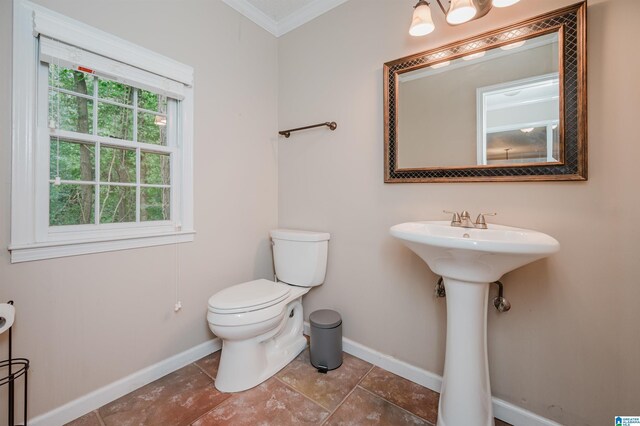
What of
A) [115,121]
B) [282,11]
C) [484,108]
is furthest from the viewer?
[282,11]

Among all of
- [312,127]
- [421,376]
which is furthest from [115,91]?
[421,376]

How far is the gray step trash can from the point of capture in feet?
5.44

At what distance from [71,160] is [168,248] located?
633 millimetres

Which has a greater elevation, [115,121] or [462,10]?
[462,10]

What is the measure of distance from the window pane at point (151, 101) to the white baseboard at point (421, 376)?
1.80 m

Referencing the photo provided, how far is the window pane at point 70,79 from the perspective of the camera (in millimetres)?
1255

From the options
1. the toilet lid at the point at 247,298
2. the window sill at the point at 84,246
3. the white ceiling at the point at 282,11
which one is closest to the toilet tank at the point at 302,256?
the toilet lid at the point at 247,298

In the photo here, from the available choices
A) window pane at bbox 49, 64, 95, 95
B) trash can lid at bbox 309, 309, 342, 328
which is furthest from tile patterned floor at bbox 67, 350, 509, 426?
window pane at bbox 49, 64, 95, 95

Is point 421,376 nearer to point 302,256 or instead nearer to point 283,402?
point 283,402

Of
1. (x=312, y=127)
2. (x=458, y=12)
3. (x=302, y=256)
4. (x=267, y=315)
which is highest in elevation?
(x=458, y=12)

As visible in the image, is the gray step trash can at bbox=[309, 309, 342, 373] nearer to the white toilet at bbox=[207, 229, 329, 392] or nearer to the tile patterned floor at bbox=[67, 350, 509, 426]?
the tile patterned floor at bbox=[67, 350, 509, 426]

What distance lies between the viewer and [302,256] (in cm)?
187

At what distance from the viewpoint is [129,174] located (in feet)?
4.97

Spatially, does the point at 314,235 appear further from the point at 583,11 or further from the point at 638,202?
the point at 583,11
